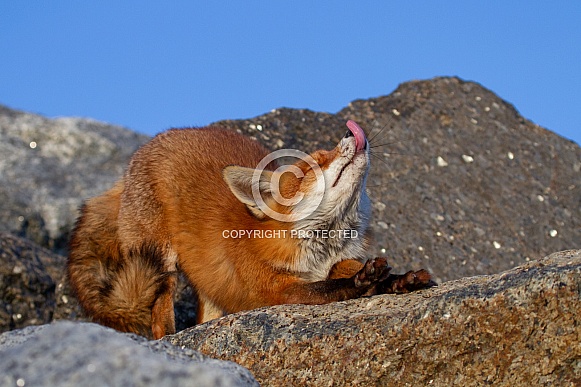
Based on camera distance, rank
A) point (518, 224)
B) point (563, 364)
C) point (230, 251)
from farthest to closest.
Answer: point (518, 224) < point (230, 251) < point (563, 364)

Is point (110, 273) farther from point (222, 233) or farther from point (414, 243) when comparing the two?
point (414, 243)

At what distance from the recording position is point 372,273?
5.38 m

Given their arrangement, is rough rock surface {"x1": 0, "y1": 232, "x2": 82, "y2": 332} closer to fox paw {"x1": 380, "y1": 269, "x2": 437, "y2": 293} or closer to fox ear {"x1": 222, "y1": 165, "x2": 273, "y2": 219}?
fox ear {"x1": 222, "y1": 165, "x2": 273, "y2": 219}

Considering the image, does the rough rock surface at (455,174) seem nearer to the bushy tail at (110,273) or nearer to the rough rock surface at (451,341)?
the bushy tail at (110,273)

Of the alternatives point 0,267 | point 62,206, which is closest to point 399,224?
point 0,267

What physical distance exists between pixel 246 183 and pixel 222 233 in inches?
20.8

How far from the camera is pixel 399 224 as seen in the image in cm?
885

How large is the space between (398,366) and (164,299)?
114 inches

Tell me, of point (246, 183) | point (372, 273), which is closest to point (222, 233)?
point (246, 183)

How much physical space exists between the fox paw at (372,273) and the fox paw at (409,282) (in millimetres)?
66

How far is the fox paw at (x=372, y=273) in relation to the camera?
534 centimetres

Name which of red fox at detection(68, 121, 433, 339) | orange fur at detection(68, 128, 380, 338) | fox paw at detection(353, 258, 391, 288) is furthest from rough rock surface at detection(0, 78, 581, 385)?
orange fur at detection(68, 128, 380, 338)

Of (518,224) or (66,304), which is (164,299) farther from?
(518,224)

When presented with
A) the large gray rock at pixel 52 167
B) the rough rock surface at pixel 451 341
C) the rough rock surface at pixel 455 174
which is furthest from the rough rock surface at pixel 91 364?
the large gray rock at pixel 52 167
